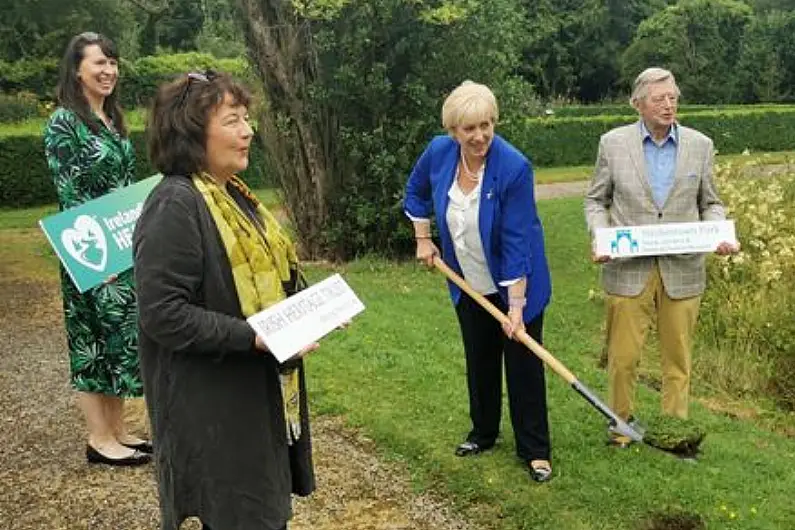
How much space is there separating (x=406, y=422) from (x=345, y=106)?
6.05 m

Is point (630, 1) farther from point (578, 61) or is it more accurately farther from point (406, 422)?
point (406, 422)

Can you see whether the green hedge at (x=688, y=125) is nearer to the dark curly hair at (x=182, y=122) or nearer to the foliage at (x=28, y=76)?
the foliage at (x=28, y=76)

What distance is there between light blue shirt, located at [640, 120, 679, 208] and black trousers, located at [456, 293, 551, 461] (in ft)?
2.97

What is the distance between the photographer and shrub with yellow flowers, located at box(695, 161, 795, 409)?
7.34 m

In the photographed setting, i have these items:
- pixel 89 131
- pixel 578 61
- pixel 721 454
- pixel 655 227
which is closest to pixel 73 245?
pixel 89 131

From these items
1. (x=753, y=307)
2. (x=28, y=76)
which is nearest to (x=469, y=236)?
(x=753, y=307)

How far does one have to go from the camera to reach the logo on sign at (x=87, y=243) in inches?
174

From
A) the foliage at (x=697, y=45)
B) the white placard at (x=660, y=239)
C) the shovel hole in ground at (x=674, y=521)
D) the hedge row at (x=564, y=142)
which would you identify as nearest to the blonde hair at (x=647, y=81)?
the white placard at (x=660, y=239)

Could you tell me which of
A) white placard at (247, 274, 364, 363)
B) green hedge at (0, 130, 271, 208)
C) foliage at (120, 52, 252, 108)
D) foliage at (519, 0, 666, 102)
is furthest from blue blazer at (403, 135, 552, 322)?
foliage at (519, 0, 666, 102)

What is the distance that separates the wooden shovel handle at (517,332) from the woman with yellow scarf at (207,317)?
172 centimetres

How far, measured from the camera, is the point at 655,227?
4.70m

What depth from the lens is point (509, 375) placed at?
15.2 ft

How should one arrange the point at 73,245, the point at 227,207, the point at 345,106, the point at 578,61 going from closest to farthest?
the point at 227,207
the point at 73,245
the point at 345,106
the point at 578,61

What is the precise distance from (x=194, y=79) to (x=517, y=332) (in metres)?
2.13
